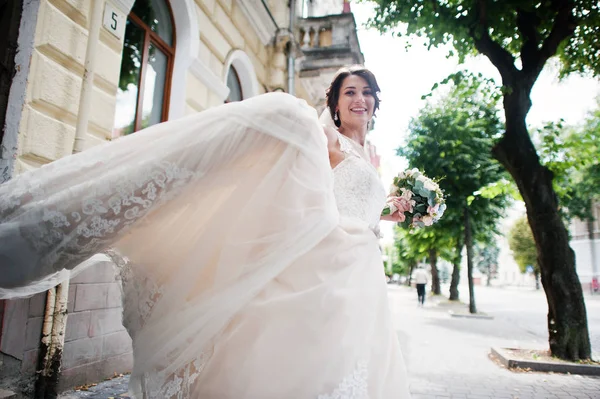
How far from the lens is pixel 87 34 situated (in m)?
3.72

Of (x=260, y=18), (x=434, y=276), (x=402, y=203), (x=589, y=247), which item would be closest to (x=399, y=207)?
(x=402, y=203)

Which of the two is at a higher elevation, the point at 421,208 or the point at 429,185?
the point at 429,185

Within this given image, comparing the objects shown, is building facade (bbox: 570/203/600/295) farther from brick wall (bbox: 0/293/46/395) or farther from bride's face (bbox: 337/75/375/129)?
brick wall (bbox: 0/293/46/395)

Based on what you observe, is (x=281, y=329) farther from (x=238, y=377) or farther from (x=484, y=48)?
(x=484, y=48)

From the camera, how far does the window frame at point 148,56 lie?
4.85 meters

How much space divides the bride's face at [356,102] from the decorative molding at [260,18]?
17.4 ft

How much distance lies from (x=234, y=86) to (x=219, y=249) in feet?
21.8

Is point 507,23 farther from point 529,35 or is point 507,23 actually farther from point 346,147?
point 346,147

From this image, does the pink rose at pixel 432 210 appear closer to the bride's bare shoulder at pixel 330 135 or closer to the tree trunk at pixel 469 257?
the bride's bare shoulder at pixel 330 135

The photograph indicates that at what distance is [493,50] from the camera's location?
263 inches

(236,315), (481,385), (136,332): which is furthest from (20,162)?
(481,385)

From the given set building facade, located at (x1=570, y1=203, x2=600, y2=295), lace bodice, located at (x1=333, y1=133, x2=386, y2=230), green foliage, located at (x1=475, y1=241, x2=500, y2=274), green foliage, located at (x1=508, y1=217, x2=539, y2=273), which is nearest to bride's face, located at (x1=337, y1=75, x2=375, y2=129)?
lace bodice, located at (x1=333, y1=133, x2=386, y2=230)

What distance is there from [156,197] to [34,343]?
276 centimetres

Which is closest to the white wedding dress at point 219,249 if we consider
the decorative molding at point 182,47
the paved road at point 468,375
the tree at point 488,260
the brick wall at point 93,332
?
the paved road at point 468,375
